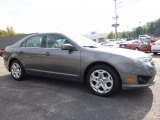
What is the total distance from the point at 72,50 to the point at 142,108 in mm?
2084

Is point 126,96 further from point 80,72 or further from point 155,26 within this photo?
point 155,26

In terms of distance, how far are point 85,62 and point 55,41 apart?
120cm

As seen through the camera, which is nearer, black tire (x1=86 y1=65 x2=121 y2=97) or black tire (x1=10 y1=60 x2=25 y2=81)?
black tire (x1=86 y1=65 x2=121 y2=97)

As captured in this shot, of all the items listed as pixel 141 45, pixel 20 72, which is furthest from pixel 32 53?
pixel 141 45

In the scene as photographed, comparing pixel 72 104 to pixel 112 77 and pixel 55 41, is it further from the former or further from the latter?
pixel 55 41

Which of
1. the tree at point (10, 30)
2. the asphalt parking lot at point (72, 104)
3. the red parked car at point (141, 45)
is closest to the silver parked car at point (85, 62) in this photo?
the asphalt parking lot at point (72, 104)

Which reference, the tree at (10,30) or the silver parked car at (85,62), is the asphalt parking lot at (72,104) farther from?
the tree at (10,30)

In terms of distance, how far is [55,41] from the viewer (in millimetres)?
5484

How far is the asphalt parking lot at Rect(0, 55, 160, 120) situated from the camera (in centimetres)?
362

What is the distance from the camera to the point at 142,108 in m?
3.88

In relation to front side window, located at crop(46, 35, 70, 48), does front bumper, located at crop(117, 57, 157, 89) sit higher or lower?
lower

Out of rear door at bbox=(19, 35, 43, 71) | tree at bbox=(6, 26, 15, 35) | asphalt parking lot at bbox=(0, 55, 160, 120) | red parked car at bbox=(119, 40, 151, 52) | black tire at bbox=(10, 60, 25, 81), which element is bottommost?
asphalt parking lot at bbox=(0, 55, 160, 120)

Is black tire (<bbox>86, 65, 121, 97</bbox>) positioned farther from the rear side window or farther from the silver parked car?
the rear side window

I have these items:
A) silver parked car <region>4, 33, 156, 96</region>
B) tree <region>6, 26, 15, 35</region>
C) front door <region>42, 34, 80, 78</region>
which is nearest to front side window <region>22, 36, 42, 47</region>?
silver parked car <region>4, 33, 156, 96</region>
